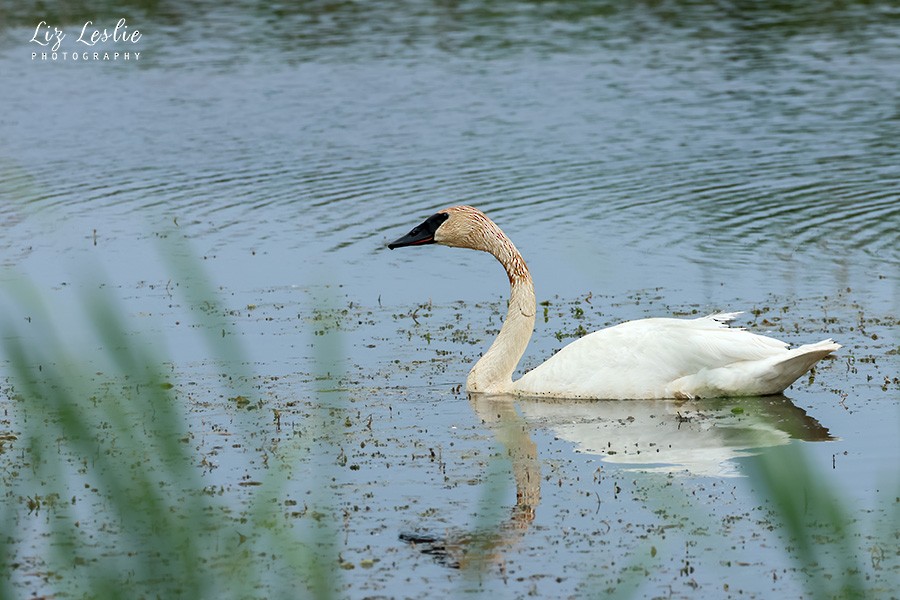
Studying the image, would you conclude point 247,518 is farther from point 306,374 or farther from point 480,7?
point 480,7

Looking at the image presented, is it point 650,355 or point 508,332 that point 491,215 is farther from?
point 650,355

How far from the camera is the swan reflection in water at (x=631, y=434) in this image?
9.03m

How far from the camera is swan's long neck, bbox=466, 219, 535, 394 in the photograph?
39.6 feet

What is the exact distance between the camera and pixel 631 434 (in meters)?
10.8

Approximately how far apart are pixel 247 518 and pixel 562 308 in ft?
20.4

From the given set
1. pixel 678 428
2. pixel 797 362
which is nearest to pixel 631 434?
pixel 678 428

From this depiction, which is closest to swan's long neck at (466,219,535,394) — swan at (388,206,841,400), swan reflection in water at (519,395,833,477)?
swan at (388,206,841,400)

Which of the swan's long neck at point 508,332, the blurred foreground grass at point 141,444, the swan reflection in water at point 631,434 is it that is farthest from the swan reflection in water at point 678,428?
the blurred foreground grass at point 141,444

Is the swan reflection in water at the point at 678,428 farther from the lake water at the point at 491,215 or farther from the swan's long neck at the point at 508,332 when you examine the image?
the swan's long neck at the point at 508,332

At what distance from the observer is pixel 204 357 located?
13188 mm

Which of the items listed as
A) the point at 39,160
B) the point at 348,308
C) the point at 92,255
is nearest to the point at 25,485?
the point at 348,308

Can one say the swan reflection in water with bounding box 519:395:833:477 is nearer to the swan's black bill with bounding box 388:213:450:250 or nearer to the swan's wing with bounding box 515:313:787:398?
the swan's wing with bounding box 515:313:787:398

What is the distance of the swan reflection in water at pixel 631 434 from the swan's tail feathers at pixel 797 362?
6.5 inches

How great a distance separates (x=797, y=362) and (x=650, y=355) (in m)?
1.01
